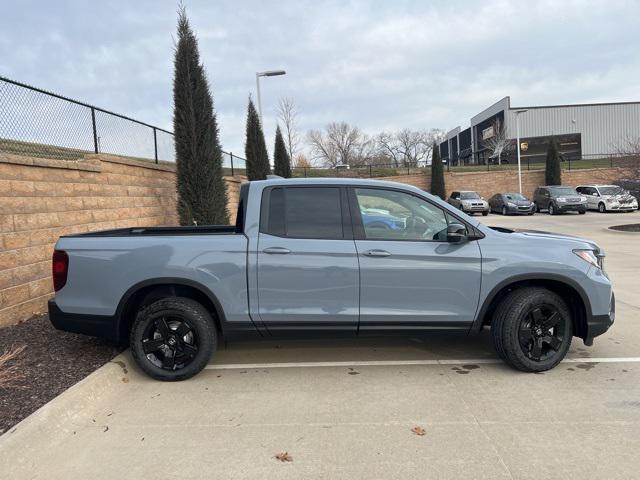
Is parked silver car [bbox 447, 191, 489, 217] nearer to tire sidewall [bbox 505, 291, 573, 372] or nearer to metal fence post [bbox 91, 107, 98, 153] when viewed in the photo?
metal fence post [bbox 91, 107, 98, 153]

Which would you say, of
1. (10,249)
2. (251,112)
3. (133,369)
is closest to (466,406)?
(133,369)

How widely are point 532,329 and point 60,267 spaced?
13.9 feet

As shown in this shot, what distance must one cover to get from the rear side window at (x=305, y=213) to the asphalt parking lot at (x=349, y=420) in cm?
134

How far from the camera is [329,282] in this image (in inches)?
163

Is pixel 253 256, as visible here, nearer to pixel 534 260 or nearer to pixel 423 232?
pixel 423 232

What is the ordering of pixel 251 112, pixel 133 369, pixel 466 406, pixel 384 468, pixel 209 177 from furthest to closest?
pixel 251 112 < pixel 209 177 < pixel 133 369 < pixel 466 406 < pixel 384 468

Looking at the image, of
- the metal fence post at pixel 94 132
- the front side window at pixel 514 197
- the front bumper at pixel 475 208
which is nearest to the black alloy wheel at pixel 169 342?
the metal fence post at pixel 94 132

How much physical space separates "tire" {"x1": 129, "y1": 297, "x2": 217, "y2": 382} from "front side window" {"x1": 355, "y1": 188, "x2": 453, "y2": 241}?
168 centimetres

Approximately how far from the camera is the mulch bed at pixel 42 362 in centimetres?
354

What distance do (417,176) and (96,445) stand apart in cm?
3697

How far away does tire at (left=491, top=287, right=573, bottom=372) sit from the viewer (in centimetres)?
420

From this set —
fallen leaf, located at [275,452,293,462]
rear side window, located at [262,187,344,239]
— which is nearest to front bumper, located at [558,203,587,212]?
rear side window, located at [262,187,344,239]

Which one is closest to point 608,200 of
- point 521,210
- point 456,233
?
point 521,210

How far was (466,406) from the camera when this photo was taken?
3709 millimetres
